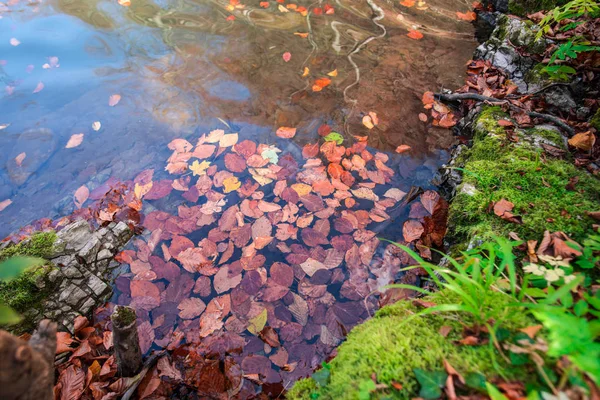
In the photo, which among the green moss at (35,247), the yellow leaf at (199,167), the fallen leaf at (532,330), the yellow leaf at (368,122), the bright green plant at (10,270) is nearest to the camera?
the bright green plant at (10,270)

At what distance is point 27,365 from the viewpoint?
1.05m

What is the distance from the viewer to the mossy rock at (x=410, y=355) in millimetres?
1362

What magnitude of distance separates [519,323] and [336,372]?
88 centimetres

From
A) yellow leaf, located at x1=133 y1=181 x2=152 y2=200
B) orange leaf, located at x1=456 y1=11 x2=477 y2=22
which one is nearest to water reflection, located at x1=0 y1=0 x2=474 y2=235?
orange leaf, located at x1=456 y1=11 x2=477 y2=22

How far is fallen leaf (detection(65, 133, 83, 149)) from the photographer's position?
3.76 m

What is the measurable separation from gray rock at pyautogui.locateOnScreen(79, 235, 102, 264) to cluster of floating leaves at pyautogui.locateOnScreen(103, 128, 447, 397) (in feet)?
0.69

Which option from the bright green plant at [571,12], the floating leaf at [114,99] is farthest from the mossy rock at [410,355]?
the floating leaf at [114,99]

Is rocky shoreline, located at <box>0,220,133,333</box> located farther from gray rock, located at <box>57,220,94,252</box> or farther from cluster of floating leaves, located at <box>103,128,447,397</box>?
cluster of floating leaves, located at <box>103,128,447,397</box>

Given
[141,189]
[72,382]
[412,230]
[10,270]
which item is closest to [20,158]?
[141,189]

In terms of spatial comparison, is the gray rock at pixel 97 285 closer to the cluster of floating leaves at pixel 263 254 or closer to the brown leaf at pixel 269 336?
the cluster of floating leaves at pixel 263 254

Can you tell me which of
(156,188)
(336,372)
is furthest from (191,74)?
(336,372)

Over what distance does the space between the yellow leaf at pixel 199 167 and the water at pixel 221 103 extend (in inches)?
7.1

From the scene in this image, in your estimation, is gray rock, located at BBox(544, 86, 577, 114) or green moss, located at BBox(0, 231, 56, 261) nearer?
green moss, located at BBox(0, 231, 56, 261)

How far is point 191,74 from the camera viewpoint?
457 centimetres
